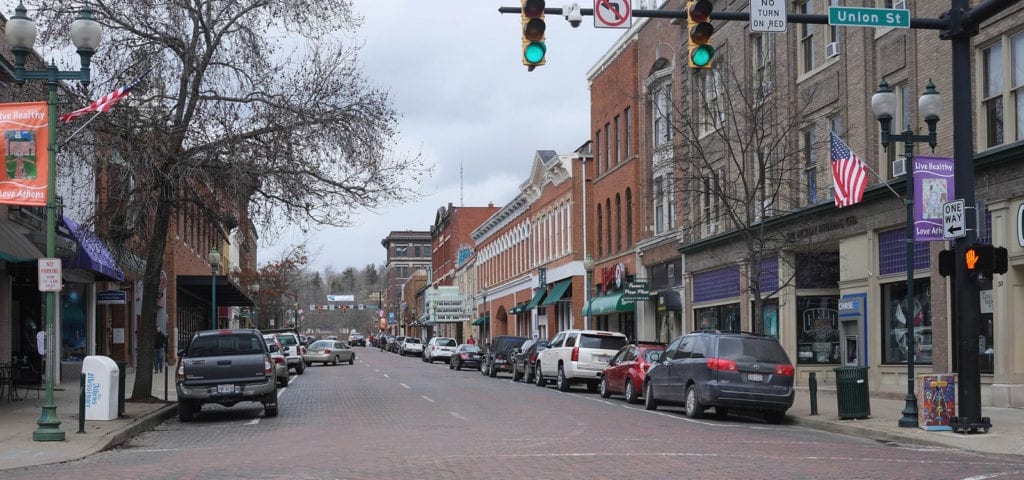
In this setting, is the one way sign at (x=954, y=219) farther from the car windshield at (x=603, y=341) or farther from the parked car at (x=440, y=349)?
the parked car at (x=440, y=349)

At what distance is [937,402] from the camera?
17406 mm

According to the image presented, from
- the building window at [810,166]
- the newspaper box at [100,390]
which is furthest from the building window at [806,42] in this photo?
the newspaper box at [100,390]

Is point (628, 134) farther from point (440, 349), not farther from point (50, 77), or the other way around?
point (50, 77)

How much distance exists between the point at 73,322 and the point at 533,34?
87.1 ft

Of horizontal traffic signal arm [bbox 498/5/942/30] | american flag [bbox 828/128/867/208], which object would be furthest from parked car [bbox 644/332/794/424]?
horizontal traffic signal arm [bbox 498/5/942/30]

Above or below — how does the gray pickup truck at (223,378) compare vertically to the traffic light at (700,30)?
below

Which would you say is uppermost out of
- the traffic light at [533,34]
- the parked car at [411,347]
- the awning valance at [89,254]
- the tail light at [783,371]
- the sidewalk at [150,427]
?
the traffic light at [533,34]

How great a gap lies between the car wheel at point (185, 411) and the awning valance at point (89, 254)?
4.16 metres

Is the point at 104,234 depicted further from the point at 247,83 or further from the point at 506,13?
the point at 506,13

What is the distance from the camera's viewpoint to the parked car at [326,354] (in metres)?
57.5

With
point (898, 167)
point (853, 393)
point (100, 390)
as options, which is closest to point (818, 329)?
Answer: point (898, 167)

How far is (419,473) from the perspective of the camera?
12266 millimetres

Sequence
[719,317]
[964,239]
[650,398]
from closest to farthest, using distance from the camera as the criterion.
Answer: [964,239]
[650,398]
[719,317]

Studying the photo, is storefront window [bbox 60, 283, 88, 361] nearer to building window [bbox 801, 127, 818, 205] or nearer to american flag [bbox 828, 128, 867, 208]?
building window [bbox 801, 127, 818, 205]
